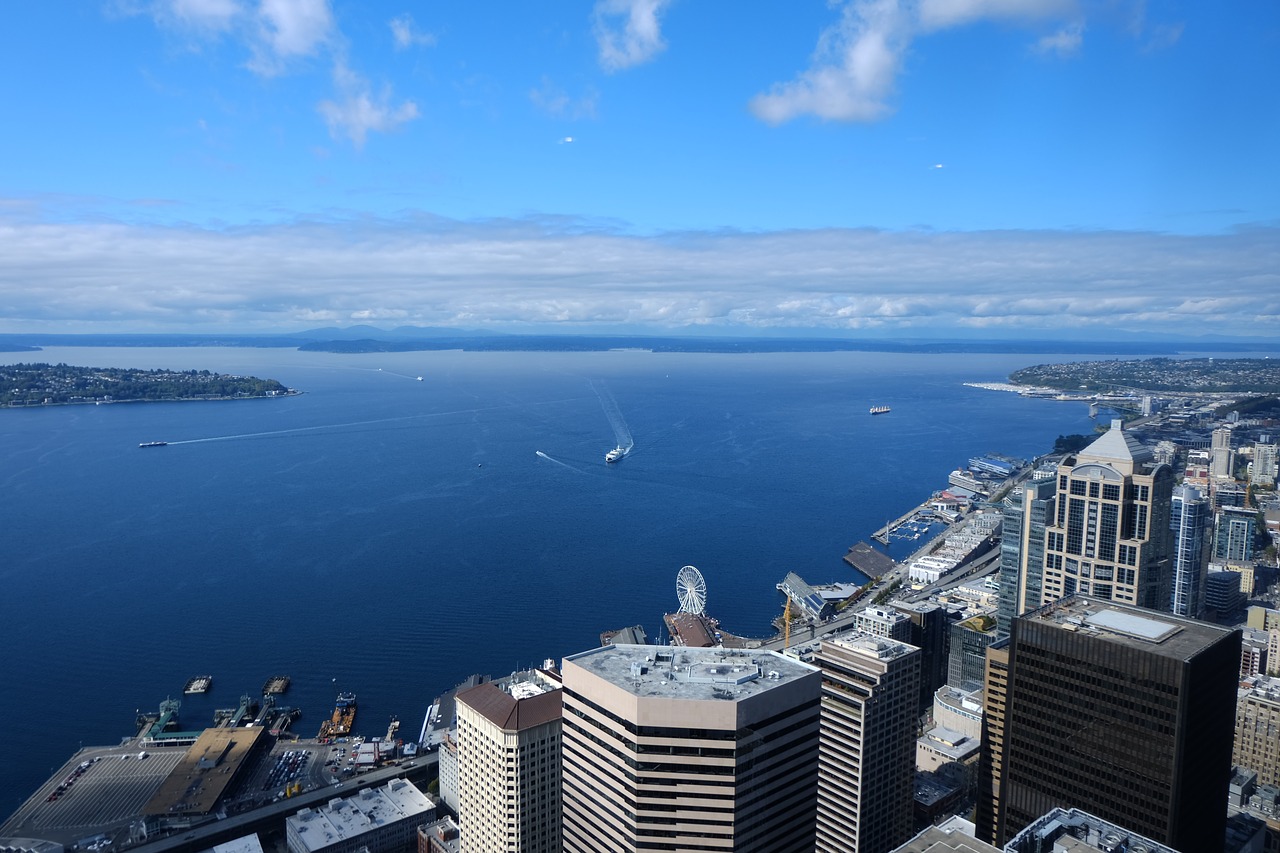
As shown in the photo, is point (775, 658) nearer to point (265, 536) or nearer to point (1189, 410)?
point (265, 536)

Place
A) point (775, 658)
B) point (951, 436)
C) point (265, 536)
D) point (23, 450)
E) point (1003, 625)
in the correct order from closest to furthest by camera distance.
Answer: point (775, 658) → point (1003, 625) → point (265, 536) → point (23, 450) → point (951, 436)

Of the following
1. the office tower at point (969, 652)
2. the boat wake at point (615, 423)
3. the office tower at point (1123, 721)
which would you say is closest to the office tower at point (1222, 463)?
the office tower at point (969, 652)

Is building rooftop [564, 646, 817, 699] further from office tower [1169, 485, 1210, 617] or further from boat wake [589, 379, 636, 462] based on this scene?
boat wake [589, 379, 636, 462]

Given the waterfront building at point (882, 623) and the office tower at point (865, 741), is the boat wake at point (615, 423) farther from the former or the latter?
the office tower at point (865, 741)

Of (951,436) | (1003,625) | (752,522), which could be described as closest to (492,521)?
(752,522)

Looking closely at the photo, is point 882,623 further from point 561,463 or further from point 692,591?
point 561,463
